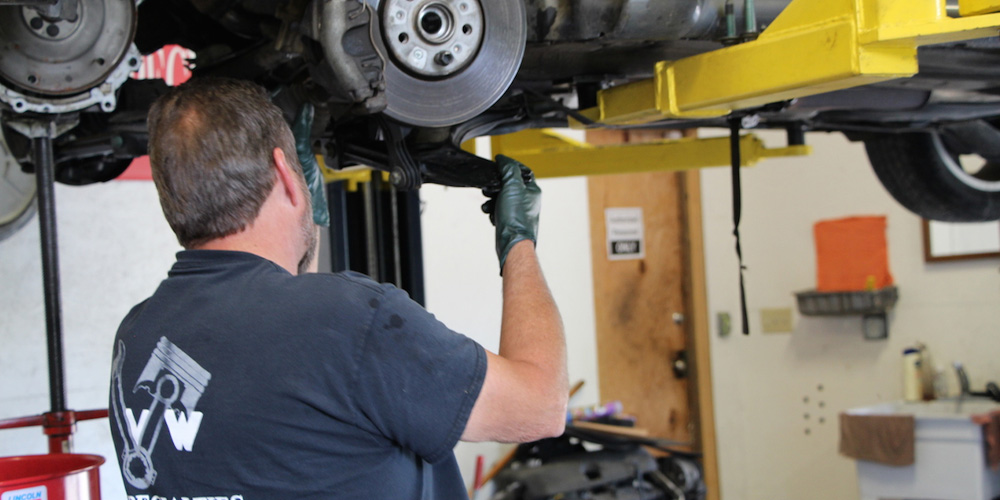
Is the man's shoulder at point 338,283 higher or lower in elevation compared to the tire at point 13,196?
lower

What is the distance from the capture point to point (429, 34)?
1.15 m

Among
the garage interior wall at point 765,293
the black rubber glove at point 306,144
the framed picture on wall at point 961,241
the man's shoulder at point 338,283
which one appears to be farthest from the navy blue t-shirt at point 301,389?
the framed picture on wall at point 961,241

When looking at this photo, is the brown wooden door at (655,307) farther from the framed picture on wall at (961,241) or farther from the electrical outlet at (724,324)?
the framed picture on wall at (961,241)

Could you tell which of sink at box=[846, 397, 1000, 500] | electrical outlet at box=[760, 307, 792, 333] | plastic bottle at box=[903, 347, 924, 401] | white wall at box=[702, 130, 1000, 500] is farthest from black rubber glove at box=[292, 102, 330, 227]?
electrical outlet at box=[760, 307, 792, 333]

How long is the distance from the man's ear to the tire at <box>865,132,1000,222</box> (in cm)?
172

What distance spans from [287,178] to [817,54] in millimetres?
694

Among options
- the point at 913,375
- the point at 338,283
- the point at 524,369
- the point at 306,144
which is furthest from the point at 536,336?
the point at 913,375

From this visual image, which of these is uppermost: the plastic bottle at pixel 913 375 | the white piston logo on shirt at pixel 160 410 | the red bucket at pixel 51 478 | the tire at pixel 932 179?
the tire at pixel 932 179

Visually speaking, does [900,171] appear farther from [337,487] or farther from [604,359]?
[604,359]

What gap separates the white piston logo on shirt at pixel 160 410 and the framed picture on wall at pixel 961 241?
341 centimetres

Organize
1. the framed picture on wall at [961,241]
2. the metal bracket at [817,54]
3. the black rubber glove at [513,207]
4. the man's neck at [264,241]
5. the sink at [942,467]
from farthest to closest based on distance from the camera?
the framed picture on wall at [961,241] < the sink at [942,467] < the black rubber glove at [513,207] < the metal bracket at [817,54] < the man's neck at [264,241]

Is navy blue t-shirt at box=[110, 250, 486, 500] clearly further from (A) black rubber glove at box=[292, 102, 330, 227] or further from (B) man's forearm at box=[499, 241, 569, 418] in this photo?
(A) black rubber glove at box=[292, 102, 330, 227]

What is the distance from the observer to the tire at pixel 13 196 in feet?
7.14

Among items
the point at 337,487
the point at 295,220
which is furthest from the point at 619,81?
the point at 337,487
